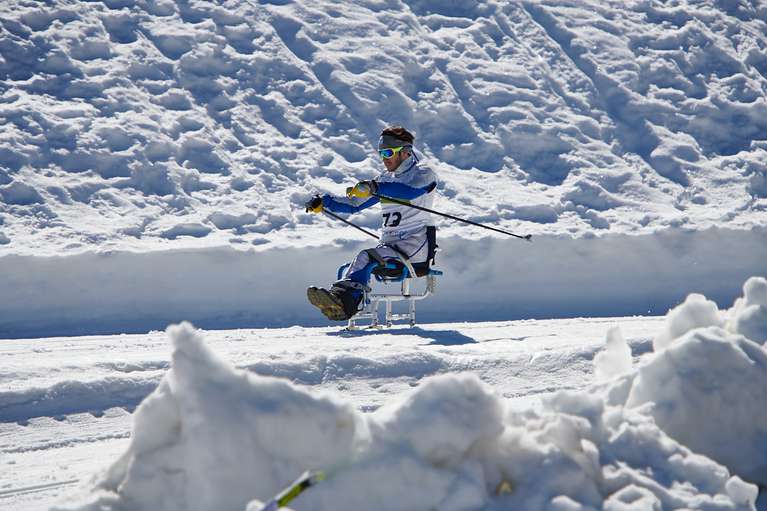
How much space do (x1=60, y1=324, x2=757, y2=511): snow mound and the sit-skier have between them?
507 centimetres

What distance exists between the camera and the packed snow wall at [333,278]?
9.02m

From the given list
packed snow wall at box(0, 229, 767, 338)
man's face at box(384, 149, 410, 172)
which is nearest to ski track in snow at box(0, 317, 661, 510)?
man's face at box(384, 149, 410, 172)

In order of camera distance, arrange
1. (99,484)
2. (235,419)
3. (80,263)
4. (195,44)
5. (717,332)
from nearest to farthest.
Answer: (235,419)
(99,484)
(717,332)
(80,263)
(195,44)

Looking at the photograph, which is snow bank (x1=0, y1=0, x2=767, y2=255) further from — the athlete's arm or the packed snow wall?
the athlete's arm

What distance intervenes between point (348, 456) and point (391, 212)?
573 cm

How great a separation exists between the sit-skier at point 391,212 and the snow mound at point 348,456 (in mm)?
5071

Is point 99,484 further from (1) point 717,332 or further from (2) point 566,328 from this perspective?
(2) point 566,328

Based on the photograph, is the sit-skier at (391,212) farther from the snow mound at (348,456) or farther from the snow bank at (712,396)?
the snow mound at (348,456)

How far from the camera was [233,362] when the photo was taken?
5453 millimetres

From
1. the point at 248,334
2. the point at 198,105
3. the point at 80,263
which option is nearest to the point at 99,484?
the point at 248,334

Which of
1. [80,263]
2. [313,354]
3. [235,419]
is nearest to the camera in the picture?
[235,419]

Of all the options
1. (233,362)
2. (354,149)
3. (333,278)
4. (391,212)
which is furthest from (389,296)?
(354,149)

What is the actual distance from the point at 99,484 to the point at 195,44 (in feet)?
40.6

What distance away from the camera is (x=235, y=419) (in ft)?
8.08
